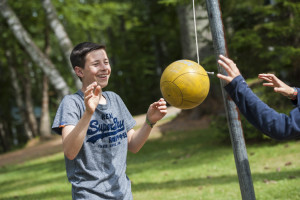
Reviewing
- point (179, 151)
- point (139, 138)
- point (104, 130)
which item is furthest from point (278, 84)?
point (179, 151)

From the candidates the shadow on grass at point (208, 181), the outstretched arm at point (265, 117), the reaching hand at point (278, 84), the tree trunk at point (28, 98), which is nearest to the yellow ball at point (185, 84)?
the reaching hand at point (278, 84)

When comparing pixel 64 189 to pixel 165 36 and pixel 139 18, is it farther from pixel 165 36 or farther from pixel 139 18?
pixel 139 18

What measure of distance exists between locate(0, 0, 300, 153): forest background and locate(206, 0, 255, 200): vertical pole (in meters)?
3.46

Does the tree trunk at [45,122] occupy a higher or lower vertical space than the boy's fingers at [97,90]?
lower

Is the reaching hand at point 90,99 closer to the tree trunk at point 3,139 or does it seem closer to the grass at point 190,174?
the grass at point 190,174

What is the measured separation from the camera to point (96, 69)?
9.51ft

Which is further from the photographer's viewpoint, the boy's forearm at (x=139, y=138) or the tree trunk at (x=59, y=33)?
the tree trunk at (x=59, y=33)

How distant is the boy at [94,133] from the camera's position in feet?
8.36

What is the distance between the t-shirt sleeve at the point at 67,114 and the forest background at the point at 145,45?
4.34 meters

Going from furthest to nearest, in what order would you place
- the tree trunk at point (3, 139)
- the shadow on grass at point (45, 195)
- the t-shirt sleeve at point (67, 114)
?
the tree trunk at point (3, 139), the shadow on grass at point (45, 195), the t-shirt sleeve at point (67, 114)

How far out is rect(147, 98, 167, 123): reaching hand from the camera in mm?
3032

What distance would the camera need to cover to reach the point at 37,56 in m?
11.2

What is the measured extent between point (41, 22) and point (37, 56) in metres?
8.72

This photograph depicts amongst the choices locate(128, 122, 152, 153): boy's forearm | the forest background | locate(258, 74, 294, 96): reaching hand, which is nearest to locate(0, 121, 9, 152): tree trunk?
the forest background
